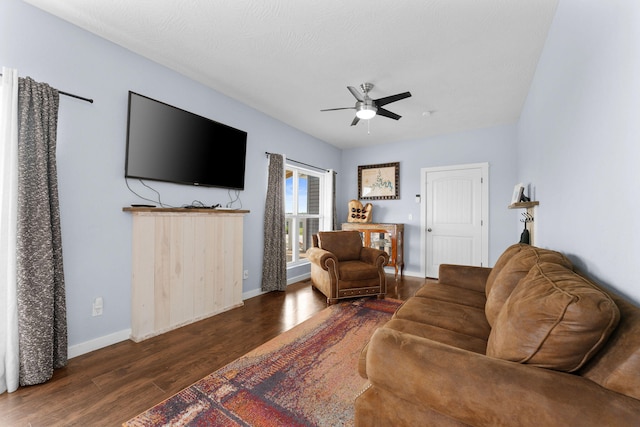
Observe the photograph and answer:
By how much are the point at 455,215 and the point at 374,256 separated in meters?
2.06

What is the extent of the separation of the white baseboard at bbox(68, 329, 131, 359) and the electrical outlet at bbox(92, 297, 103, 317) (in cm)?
21


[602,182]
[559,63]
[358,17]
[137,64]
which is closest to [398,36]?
[358,17]

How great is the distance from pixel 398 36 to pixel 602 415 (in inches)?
99.7

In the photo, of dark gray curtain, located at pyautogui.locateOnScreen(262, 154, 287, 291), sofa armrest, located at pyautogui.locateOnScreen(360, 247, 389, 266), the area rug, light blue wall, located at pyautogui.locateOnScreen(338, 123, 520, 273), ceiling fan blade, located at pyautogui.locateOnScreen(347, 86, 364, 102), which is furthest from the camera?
light blue wall, located at pyautogui.locateOnScreen(338, 123, 520, 273)

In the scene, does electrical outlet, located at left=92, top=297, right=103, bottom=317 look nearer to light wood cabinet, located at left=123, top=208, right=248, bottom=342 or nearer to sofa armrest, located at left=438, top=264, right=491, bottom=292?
light wood cabinet, located at left=123, top=208, right=248, bottom=342

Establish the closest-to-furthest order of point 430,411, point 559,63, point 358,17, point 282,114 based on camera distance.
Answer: point 430,411, point 559,63, point 358,17, point 282,114

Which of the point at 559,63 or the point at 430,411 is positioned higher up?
the point at 559,63

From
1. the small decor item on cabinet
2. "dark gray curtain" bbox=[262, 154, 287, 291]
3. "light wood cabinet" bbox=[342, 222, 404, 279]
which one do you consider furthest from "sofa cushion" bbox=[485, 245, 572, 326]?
the small decor item on cabinet

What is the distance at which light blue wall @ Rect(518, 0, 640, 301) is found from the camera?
3.36ft

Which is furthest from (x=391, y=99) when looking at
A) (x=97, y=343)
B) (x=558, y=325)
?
(x=97, y=343)

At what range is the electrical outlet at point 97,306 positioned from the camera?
235cm

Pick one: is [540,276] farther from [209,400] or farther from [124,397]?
[124,397]

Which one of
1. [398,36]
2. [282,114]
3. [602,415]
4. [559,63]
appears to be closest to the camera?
[602,415]

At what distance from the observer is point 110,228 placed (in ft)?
8.03
